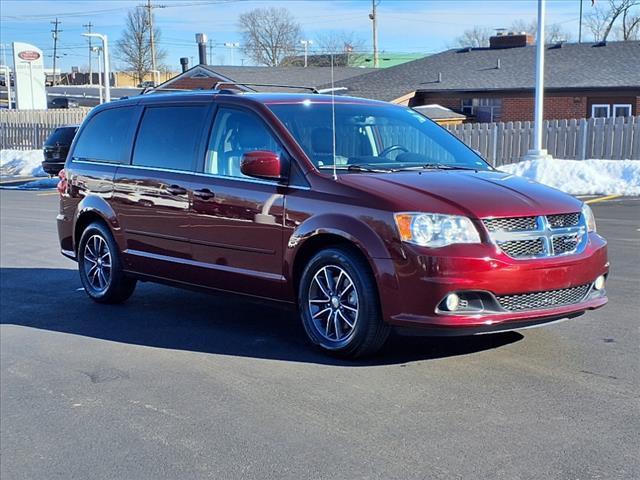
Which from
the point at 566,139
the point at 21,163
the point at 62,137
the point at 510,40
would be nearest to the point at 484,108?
the point at 510,40

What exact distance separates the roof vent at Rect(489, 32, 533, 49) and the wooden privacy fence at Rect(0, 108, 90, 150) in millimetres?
21654

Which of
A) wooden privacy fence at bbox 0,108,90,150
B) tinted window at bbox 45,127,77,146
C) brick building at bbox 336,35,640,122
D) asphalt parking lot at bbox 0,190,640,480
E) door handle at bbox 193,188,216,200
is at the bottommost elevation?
asphalt parking lot at bbox 0,190,640,480

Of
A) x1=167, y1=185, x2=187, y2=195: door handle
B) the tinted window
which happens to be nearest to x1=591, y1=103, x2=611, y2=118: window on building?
the tinted window

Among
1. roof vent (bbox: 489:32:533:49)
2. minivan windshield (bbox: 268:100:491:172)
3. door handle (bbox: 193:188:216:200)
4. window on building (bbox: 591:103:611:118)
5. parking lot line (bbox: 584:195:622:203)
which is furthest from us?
roof vent (bbox: 489:32:533:49)

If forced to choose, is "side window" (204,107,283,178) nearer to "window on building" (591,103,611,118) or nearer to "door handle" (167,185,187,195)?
"door handle" (167,185,187,195)

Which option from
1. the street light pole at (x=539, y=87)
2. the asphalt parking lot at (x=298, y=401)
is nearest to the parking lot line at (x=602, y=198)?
the street light pole at (x=539, y=87)

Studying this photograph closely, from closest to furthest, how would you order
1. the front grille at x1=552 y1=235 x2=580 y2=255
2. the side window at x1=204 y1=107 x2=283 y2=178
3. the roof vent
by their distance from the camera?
the front grille at x1=552 y1=235 x2=580 y2=255
the side window at x1=204 y1=107 x2=283 y2=178
the roof vent

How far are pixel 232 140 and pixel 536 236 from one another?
8.69 ft

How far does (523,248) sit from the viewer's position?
5.01 meters

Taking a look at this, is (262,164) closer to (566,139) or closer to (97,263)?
(97,263)

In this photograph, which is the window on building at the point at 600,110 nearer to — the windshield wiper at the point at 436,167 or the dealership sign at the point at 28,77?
the windshield wiper at the point at 436,167

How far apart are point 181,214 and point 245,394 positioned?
7.19 feet

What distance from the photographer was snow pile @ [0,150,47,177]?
100ft

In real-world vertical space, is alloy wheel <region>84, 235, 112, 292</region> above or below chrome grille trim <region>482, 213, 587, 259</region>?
below
